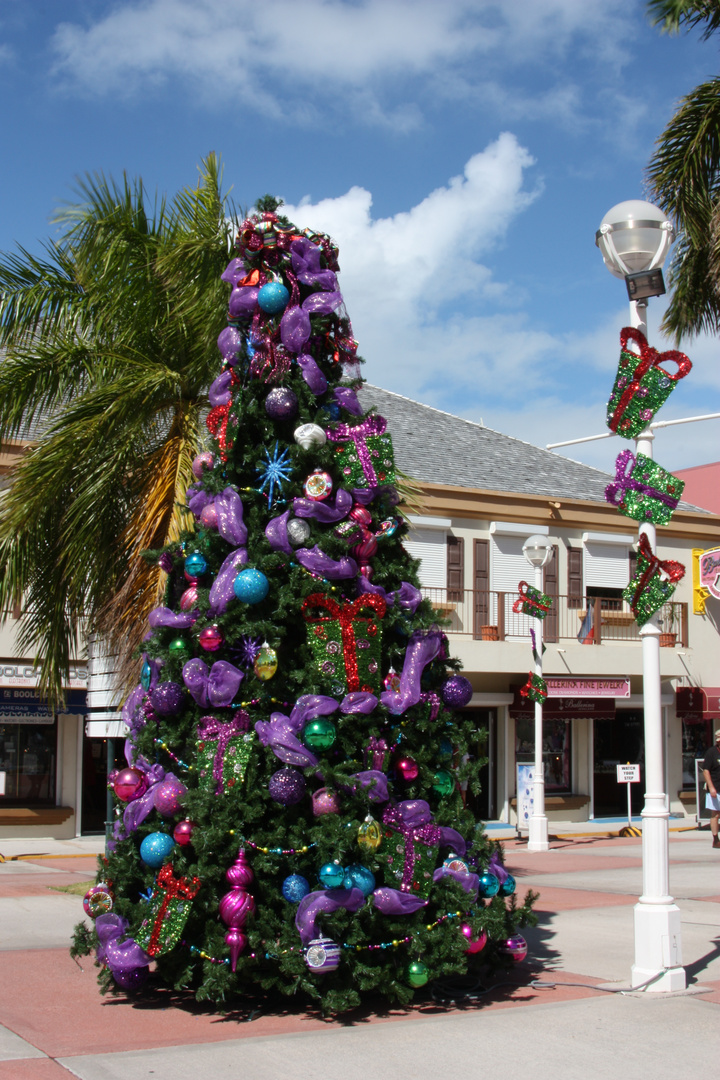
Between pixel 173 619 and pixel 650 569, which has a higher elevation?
pixel 650 569

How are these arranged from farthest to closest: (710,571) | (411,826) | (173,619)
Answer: (710,571)
(173,619)
(411,826)

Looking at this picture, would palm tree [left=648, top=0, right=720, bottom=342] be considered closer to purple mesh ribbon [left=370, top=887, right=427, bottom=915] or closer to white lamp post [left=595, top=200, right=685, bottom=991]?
white lamp post [left=595, top=200, right=685, bottom=991]

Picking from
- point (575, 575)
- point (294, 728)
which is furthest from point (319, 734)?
point (575, 575)

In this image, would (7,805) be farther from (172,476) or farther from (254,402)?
(254,402)

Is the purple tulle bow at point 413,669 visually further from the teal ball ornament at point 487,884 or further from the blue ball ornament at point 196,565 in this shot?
the blue ball ornament at point 196,565

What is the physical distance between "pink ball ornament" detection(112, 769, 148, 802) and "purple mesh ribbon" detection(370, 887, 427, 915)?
161 cm

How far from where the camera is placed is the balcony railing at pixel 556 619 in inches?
869

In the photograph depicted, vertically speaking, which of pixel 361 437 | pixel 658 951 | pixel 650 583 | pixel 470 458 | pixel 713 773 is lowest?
pixel 658 951

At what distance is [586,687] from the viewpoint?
2273cm

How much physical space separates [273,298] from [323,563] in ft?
5.99

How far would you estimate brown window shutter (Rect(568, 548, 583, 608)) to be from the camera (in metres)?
23.7

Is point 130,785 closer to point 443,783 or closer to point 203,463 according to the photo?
point 443,783

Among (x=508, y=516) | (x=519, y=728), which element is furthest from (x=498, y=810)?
(x=508, y=516)

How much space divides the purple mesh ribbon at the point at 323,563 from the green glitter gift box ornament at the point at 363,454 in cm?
55
